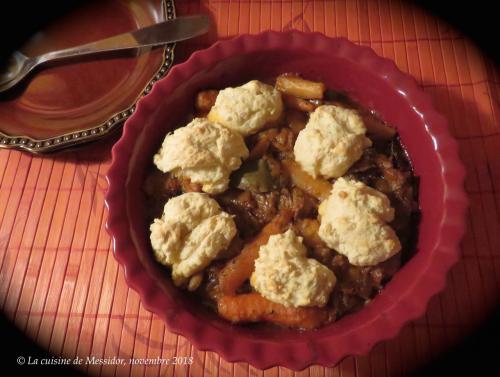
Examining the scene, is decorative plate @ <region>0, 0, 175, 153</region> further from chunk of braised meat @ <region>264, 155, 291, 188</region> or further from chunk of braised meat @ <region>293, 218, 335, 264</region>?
chunk of braised meat @ <region>293, 218, 335, 264</region>

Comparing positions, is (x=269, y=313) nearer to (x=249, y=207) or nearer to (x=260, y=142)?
(x=249, y=207)

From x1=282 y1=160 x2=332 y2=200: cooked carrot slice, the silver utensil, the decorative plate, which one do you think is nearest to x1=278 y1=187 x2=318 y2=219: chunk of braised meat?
x1=282 y1=160 x2=332 y2=200: cooked carrot slice

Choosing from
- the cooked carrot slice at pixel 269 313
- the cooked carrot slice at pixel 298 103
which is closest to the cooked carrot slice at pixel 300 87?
the cooked carrot slice at pixel 298 103

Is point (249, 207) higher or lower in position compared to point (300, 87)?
lower

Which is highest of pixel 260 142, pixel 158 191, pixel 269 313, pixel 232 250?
pixel 260 142

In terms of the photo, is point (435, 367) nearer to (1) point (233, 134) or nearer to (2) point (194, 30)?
(1) point (233, 134)

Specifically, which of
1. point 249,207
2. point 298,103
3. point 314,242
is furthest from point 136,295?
point 298,103

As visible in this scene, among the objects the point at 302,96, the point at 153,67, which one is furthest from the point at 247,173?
the point at 153,67
